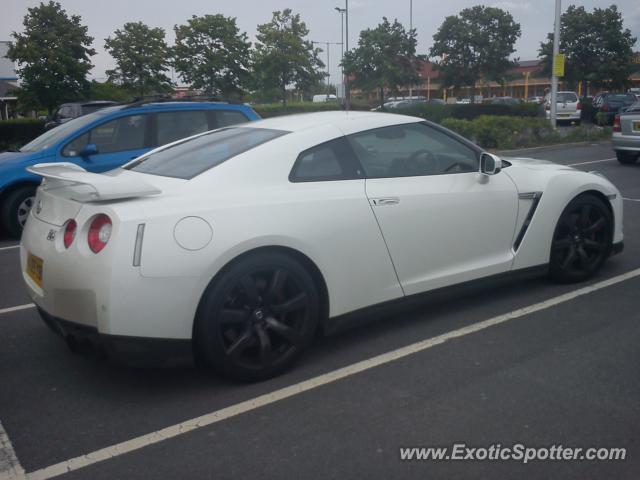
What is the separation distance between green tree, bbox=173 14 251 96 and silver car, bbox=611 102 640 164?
15.9 meters

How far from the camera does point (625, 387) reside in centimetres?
344

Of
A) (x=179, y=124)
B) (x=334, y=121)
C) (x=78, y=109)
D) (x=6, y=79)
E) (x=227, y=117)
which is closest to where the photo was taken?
(x=334, y=121)

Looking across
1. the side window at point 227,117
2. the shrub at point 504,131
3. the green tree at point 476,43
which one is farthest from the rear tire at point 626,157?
the green tree at point 476,43

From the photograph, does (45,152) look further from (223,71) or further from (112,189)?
(223,71)

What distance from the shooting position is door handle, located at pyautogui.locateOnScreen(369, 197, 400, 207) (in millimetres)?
4000

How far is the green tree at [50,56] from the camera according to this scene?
23.2 metres

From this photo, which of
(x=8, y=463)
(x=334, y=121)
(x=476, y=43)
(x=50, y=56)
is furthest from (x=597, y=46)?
(x=8, y=463)

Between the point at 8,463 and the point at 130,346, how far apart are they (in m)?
0.72

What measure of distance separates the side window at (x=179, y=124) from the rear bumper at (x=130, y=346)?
222 inches

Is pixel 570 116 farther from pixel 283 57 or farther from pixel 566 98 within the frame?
pixel 283 57

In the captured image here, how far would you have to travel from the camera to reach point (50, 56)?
23.2m

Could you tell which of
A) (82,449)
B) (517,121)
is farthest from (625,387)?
(517,121)

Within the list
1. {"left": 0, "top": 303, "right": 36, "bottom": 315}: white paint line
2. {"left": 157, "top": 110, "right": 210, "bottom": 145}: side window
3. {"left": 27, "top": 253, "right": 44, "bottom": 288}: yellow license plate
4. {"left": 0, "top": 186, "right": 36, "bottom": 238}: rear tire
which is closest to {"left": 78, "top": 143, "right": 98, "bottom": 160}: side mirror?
{"left": 0, "top": 186, "right": 36, "bottom": 238}: rear tire

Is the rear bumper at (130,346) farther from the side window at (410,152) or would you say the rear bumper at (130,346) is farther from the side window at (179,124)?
the side window at (179,124)
